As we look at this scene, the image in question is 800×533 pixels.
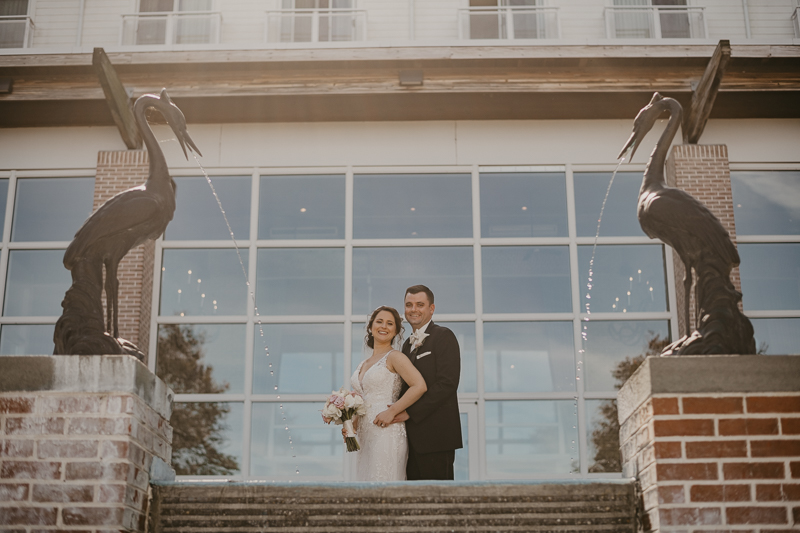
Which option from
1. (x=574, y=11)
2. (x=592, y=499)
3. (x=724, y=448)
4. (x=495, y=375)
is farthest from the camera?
(x=574, y=11)

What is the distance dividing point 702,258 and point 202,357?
8.26 m

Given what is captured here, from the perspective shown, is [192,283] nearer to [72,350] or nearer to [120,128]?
[120,128]

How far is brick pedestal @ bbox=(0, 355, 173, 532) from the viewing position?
11.9 ft

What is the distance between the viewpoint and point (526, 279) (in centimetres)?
1145

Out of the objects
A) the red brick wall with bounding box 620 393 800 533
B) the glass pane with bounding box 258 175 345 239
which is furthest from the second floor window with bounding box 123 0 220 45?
the red brick wall with bounding box 620 393 800 533

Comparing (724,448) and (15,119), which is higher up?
(15,119)

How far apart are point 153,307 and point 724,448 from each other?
9098 mm

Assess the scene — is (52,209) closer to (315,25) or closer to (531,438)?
(315,25)

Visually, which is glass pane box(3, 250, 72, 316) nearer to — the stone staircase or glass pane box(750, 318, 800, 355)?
the stone staircase

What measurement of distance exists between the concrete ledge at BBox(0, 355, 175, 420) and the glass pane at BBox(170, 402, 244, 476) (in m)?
7.15

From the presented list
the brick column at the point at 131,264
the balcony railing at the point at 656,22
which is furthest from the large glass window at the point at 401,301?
the balcony railing at the point at 656,22

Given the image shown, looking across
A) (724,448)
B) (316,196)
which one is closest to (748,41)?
(316,196)

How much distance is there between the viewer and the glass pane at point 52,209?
11.7 metres

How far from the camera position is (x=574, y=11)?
12656mm
